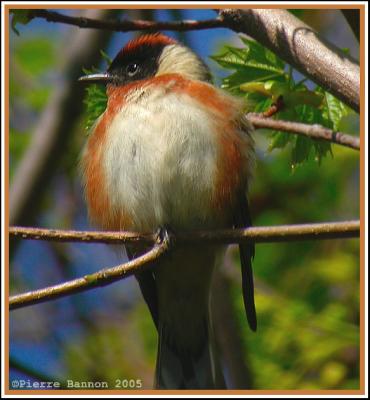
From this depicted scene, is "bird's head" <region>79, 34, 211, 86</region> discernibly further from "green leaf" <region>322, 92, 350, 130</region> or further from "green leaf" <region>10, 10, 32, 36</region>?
"green leaf" <region>10, 10, 32, 36</region>

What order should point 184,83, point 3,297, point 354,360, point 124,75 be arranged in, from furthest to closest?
point 354,360
point 124,75
point 184,83
point 3,297

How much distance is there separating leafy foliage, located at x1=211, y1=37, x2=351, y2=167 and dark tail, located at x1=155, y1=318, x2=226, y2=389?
125 cm

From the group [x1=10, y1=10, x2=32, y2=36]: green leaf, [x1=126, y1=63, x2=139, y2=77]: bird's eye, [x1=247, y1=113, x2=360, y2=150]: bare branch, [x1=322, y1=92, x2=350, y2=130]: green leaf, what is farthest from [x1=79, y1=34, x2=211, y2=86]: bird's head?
[x1=10, y1=10, x2=32, y2=36]: green leaf

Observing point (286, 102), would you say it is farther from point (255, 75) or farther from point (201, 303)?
point (201, 303)

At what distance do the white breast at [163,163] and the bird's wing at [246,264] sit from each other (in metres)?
0.17

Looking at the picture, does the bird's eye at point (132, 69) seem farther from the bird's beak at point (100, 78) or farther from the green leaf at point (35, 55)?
the green leaf at point (35, 55)

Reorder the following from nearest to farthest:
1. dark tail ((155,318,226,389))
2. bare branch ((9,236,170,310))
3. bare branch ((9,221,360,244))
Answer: bare branch ((9,221,360,244))
bare branch ((9,236,170,310))
dark tail ((155,318,226,389))

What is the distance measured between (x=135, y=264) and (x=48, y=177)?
2.10 meters

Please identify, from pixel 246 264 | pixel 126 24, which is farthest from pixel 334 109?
pixel 126 24

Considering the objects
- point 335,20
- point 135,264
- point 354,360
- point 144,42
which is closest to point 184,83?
point 144,42

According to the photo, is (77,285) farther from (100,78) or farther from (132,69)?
(132,69)

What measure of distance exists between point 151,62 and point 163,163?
1.06 m

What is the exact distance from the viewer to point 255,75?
3805 mm

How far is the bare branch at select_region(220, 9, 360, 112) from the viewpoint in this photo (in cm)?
319
